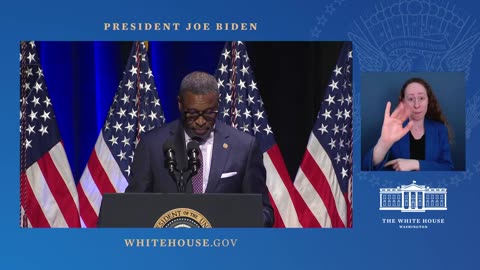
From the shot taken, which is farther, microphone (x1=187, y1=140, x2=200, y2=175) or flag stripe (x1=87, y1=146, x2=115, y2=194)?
flag stripe (x1=87, y1=146, x2=115, y2=194)

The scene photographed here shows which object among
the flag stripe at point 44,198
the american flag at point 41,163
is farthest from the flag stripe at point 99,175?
the flag stripe at point 44,198

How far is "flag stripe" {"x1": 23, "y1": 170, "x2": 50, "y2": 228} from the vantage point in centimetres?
740

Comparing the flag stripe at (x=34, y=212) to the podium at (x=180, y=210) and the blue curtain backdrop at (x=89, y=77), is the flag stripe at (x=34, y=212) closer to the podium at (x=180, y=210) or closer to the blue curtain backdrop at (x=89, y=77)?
the blue curtain backdrop at (x=89, y=77)

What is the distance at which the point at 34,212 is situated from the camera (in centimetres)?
741

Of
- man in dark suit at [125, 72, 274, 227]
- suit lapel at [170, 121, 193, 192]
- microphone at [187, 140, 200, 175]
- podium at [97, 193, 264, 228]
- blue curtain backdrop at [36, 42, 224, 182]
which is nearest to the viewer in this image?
microphone at [187, 140, 200, 175]

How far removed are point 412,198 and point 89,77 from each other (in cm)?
239

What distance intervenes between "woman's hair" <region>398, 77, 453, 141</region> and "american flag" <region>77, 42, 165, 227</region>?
1.70 meters

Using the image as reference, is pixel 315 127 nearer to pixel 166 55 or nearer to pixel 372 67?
pixel 372 67

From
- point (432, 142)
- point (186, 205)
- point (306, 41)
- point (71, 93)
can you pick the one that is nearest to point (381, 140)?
point (432, 142)

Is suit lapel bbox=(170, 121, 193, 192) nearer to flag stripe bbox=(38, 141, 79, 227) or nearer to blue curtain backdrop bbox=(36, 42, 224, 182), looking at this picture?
blue curtain backdrop bbox=(36, 42, 224, 182)

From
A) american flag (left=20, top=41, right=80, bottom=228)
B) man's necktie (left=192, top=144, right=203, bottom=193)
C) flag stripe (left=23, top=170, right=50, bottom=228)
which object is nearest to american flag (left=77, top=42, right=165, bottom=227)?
american flag (left=20, top=41, right=80, bottom=228)

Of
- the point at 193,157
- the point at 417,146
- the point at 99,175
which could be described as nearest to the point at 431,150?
the point at 417,146

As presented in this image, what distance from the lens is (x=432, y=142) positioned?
7.39m

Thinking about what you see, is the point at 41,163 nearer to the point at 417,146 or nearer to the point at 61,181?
the point at 61,181
